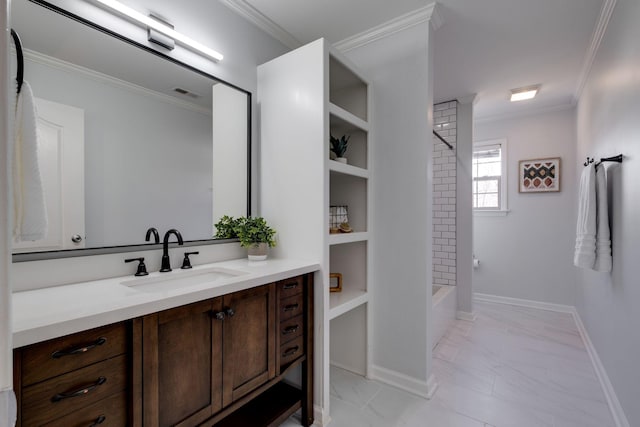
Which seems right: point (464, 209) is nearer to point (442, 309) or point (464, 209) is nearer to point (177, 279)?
point (442, 309)

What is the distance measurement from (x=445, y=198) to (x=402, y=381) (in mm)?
2219

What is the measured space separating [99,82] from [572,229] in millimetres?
4777

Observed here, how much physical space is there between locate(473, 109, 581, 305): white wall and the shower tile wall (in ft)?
3.40

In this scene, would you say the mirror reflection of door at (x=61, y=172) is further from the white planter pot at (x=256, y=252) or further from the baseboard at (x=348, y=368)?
the baseboard at (x=348, y=368)

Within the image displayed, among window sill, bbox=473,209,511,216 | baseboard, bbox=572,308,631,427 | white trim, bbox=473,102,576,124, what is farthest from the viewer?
window sill, bbox=473,209,511,216

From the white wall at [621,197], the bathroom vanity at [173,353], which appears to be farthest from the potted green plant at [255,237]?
the white wall at [621,197]

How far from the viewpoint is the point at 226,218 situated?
1.96m

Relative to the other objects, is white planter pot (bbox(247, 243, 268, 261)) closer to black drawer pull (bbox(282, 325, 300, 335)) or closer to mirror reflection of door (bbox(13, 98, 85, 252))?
black drawer pull (bbox(282, 325, 300, 335))

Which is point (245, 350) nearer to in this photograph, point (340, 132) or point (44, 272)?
point (44, 272)

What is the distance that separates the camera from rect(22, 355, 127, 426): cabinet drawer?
0.81 metres

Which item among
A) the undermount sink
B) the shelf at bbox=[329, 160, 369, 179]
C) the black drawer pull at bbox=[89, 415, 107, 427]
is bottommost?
the black drawer pull at bbox=[89, 415, 107, 427]

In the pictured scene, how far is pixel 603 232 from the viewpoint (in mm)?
1947

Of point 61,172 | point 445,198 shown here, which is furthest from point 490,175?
point 61,172

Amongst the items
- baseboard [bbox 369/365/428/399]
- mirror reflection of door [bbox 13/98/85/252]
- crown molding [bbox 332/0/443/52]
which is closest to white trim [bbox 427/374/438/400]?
baseboard [bbox 369/365/428/399]
